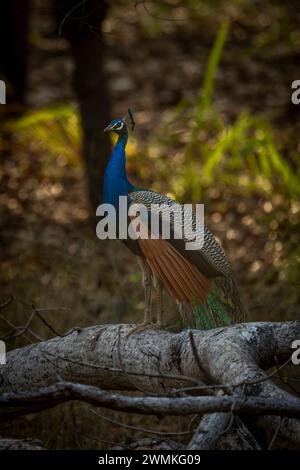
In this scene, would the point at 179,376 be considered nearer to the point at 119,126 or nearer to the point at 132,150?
the point at 119,126

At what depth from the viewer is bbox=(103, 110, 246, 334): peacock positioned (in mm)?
3707

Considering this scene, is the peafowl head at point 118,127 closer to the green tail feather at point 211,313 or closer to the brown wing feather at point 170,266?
the brown wing feather at point 170,266

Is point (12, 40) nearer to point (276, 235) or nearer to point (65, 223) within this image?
point (65, 223)

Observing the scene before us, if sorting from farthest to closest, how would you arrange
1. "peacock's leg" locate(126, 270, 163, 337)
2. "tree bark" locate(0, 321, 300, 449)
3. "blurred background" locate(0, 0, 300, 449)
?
1. "blurred background" locate(0, 0, 300, 449)
2. "peacock's leg" locate(126, 270, 163, 337)
3. "tree bark" locate(0, 321, 300, 449)

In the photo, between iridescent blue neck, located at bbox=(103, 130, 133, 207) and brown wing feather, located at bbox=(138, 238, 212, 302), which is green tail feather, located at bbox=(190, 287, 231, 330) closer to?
brown wing feather, located at bbox=(138, 238, 212, 302)

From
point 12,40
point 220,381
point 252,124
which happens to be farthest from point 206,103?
point 220,381

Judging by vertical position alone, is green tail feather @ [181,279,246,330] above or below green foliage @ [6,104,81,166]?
below

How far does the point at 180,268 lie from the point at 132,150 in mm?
4924

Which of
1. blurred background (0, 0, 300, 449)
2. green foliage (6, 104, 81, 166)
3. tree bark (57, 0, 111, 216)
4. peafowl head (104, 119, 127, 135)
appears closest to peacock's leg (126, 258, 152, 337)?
peafowl head (104, 119, 127, 135)

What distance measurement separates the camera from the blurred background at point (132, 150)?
5.69m

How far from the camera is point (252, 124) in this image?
8.02 m

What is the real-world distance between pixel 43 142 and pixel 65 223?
1.31 metres

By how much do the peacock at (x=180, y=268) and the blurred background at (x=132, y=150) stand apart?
0.92 metres

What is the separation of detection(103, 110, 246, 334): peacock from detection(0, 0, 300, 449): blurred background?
922mm
